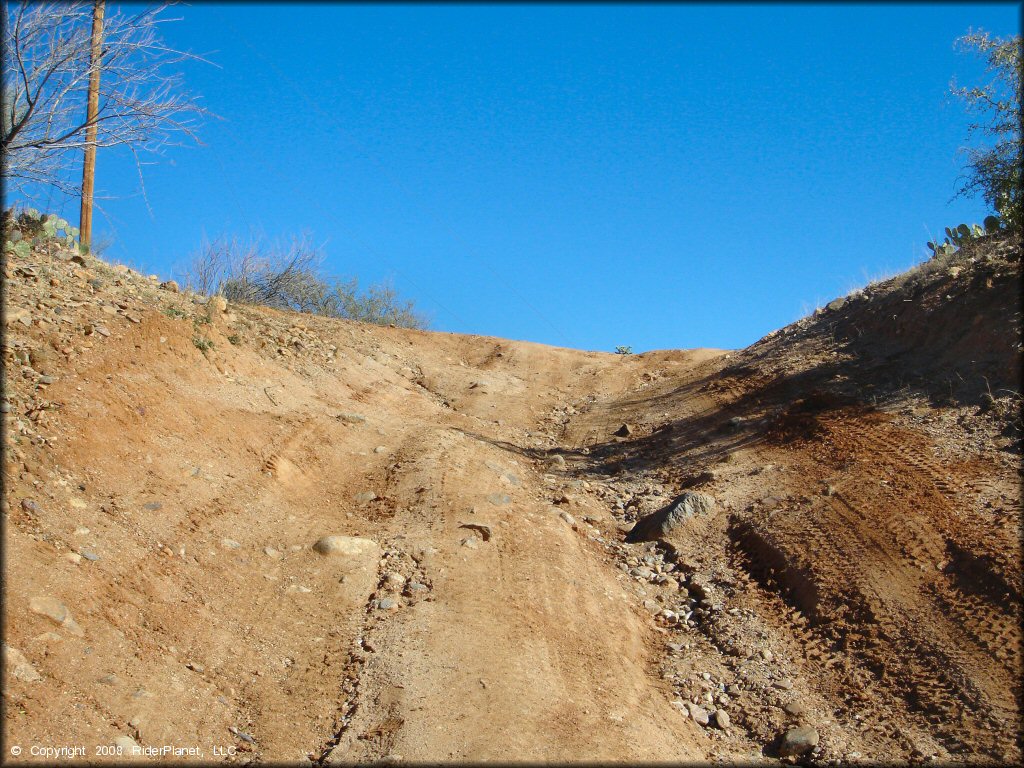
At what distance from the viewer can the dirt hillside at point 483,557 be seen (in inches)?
211

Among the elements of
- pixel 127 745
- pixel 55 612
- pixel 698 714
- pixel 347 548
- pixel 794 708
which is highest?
pixel 347 548

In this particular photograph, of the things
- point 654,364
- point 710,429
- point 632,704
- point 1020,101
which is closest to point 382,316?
point 654,364

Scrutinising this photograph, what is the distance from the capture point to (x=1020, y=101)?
11359 mm

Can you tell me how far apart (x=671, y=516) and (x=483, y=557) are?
2.37m

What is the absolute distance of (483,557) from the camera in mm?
7598

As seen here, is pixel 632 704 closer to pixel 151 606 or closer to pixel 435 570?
pixel 435 570

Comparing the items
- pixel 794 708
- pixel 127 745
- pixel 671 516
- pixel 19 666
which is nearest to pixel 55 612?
pixel 19 666

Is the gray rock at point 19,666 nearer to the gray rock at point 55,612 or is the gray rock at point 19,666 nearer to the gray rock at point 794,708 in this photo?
the gray rock at point 55,612

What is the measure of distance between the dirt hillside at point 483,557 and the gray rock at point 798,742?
2 cm

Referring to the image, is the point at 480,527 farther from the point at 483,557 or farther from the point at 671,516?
the point at 671,516

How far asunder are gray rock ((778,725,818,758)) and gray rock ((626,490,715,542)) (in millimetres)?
3137

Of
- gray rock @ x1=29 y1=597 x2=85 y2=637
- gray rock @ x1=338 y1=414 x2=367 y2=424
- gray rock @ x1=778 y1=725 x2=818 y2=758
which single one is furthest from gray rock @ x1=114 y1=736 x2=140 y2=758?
gray rock @ x1=338 y1=414 x2=367 y2=424

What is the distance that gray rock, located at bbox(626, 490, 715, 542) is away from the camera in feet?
28.6

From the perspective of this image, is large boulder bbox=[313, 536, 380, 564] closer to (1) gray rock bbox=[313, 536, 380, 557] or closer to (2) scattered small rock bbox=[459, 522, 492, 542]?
(1) gray rock bbox=[313, 536, 380, 557]
